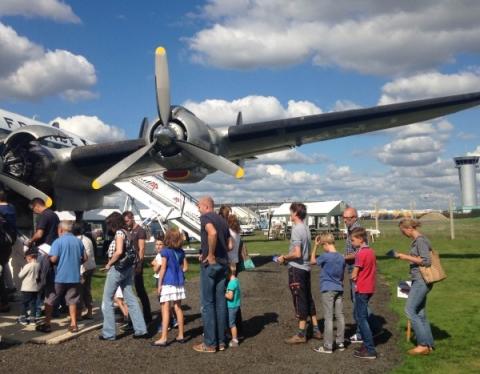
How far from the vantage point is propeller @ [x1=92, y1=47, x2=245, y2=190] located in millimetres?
12359

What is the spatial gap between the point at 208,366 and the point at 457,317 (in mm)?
4680

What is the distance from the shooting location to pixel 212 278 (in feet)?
21.2

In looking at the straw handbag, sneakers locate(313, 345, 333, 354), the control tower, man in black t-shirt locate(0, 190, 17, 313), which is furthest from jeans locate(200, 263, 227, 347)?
the control tower

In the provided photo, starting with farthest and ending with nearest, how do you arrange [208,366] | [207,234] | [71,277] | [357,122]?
[357,122] < [71,277] < [207,234] < [208,366]

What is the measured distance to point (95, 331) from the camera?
739 centimetres

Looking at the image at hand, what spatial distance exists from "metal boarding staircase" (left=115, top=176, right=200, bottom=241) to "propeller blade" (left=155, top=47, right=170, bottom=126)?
10741mm

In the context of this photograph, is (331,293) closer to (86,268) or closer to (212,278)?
(212,278)

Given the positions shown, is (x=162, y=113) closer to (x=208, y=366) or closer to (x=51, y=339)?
(x=51, y=339)

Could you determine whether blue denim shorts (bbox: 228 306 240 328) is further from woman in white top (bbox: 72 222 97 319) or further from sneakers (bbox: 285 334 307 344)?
woman in white top (bbox: 72 222 97 319)

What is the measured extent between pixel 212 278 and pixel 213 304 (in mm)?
349

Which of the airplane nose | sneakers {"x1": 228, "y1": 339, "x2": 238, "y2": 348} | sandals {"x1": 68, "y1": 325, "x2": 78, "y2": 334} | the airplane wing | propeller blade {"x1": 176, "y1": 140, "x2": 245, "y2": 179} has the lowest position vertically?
sneakers {"x1": 228, "y1": 339, "x2": 238, "y2": 348}

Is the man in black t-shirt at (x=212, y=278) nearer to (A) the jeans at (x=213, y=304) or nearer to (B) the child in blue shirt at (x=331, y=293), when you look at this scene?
(A) the jeans at (x=213, y=304)

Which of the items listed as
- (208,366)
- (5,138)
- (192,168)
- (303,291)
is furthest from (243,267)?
(5,138)

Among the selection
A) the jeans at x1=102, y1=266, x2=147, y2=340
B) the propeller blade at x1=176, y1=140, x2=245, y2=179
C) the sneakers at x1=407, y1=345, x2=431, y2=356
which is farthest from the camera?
the propeller blade at x1=176, y1=140, x2=245, y2=179
